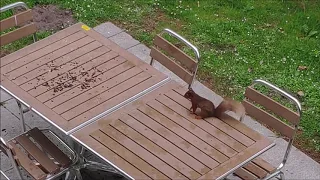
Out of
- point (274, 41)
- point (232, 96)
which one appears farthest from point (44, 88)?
point (274, 41)

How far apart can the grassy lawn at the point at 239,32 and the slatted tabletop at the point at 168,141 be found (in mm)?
1819

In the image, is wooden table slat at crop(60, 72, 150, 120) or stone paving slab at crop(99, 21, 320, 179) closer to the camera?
wooden table slat at crop(60, 72, 150, 120)

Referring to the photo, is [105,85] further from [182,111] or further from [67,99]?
[182,111]

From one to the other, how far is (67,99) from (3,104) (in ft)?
5.27

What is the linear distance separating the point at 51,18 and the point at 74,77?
2.63 metres

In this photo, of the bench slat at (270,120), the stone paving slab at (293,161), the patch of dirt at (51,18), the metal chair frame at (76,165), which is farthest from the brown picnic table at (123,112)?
the patch of dirt at (51,18)

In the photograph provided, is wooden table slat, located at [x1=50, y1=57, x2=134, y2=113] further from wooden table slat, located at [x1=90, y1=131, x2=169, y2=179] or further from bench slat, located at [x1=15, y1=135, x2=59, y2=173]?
bench slat, located at [x1=15, y1=135, x2=59, y2=173]

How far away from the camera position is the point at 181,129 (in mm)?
4059

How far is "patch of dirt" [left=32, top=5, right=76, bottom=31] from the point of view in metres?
6.76

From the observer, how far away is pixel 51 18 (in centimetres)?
689

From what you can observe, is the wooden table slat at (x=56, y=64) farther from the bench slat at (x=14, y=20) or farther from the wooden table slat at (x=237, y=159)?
the wooden table slat at (x=237, y=159)

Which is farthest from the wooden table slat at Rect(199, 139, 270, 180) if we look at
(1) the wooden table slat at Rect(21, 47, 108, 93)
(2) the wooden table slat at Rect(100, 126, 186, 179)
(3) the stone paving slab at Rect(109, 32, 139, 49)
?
(3) the stone paving slab at Rect(109, 32, 139, 49)

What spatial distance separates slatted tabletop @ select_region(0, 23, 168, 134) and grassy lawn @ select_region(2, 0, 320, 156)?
5.55 feet

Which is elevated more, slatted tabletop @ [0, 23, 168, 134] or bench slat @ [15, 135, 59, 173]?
slatted tabletop @ [0, 23, 168, 134]
